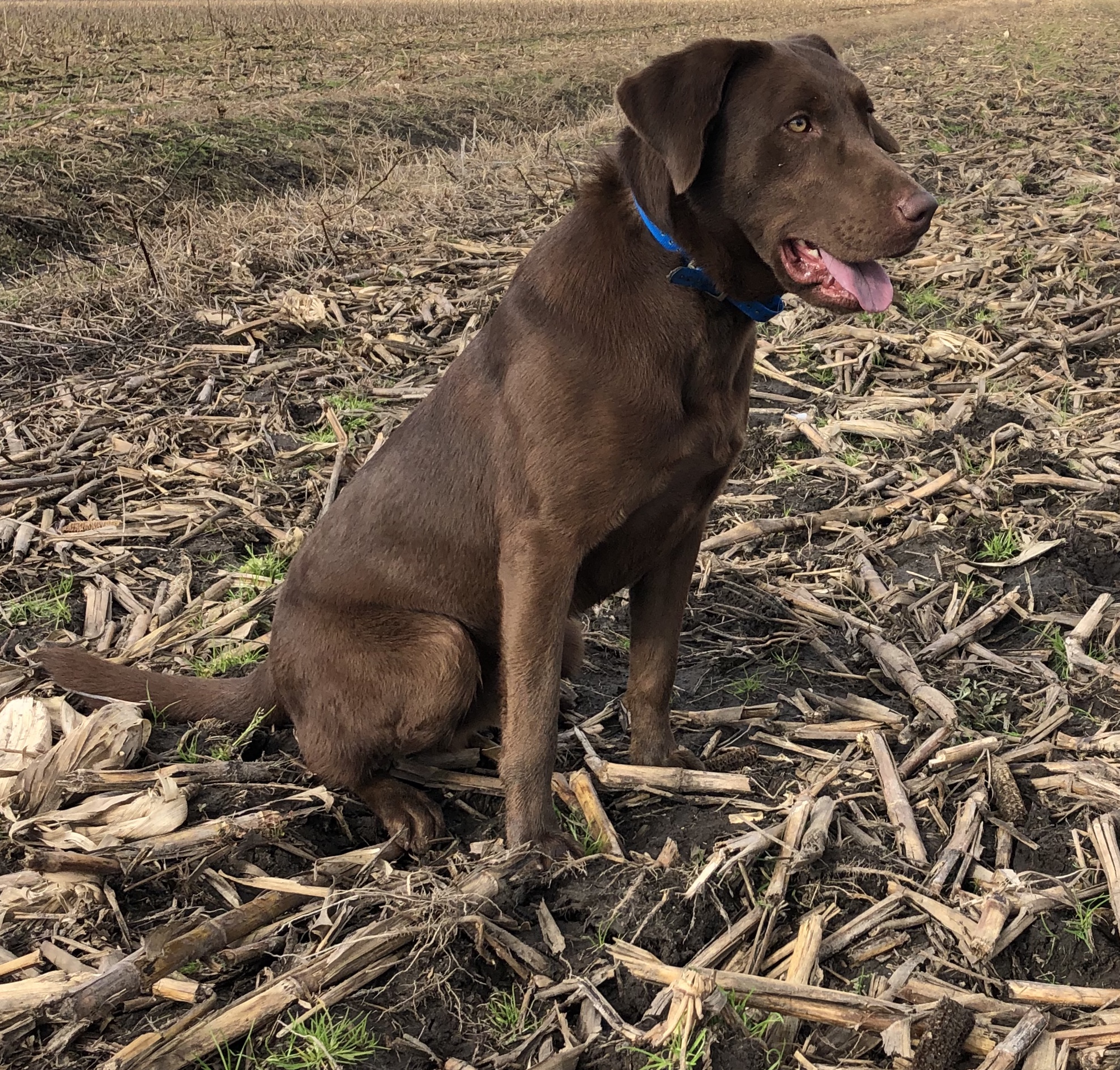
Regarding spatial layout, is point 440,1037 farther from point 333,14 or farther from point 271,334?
point 333,14

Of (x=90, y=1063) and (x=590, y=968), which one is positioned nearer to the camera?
(x=90, y=1063)

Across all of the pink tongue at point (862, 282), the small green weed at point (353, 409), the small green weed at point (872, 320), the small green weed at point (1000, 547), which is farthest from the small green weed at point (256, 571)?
the small green weed at point (872, 320)

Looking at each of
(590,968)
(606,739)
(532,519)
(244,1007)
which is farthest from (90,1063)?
(606,739)

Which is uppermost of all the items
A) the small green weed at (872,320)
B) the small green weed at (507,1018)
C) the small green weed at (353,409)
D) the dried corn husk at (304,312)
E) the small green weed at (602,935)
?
the small green weed at (872,320)

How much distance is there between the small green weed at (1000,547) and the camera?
4.61m

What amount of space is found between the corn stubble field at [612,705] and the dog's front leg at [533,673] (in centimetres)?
19

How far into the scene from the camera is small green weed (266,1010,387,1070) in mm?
2426

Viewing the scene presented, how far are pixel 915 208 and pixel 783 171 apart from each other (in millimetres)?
389

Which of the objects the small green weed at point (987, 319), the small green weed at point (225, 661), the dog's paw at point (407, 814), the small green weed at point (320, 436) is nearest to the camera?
the dog's paw at point (407, 814)

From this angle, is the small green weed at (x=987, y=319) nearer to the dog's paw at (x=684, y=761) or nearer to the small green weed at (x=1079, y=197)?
the small green weed at (x=1079, y=197)

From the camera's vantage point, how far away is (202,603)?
15.0 ft

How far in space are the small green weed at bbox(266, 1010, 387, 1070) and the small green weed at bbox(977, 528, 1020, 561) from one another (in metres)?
3.31

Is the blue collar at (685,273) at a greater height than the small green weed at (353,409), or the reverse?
the blue collar at (685,273)

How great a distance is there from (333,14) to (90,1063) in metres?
30.6
